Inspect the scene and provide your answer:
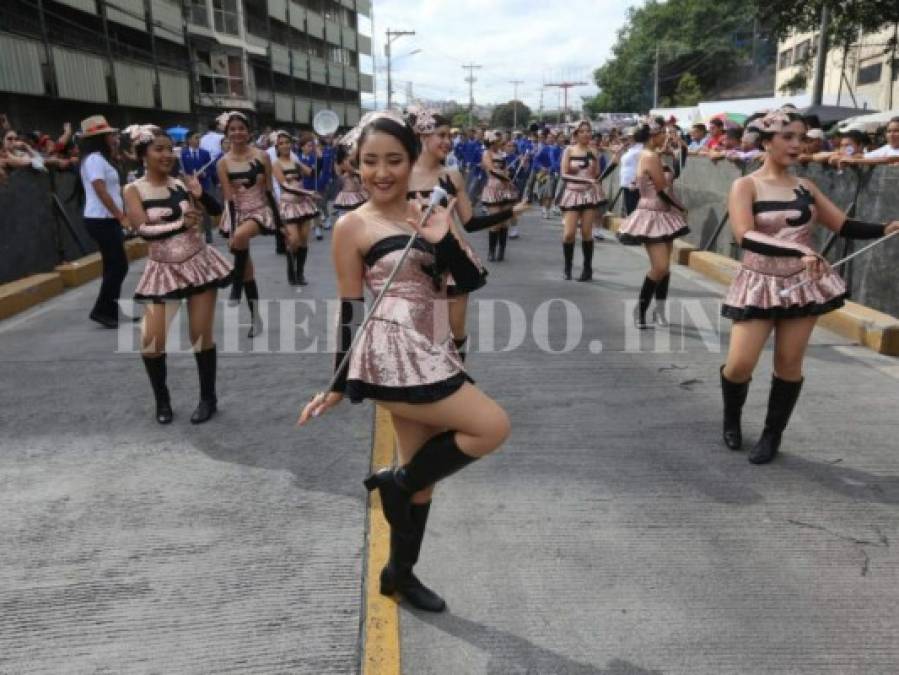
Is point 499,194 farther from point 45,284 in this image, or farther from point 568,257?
point 45,284

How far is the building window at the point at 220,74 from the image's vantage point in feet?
128

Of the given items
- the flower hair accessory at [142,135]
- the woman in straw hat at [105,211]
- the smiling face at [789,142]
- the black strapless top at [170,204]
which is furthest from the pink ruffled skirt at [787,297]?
the woman in straw hat at [105,211]

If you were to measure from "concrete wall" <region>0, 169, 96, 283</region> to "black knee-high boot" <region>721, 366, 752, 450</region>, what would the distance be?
8257mm

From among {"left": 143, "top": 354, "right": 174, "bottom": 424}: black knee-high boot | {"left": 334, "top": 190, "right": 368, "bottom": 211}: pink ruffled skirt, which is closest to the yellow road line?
{"left": 143, "top": 354, "right": 174, "bottom": 424}: black knee-high boot

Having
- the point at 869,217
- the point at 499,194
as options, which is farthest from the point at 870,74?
the point at 869,217

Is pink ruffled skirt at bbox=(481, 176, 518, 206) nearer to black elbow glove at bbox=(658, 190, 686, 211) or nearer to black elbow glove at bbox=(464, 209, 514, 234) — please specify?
black elbow glove at bbox=(658, 190, 686, 211)

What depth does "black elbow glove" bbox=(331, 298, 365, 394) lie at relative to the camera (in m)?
2.81

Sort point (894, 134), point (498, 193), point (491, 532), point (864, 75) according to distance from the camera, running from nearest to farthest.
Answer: point (491, 532) < point (894, 134) < point (498, 193) < point (864, 75)

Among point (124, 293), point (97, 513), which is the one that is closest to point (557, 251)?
point (124, 293)

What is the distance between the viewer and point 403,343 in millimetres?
2682

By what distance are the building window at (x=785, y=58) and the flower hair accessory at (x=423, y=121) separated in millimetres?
69269

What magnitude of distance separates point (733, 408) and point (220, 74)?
41.1 m

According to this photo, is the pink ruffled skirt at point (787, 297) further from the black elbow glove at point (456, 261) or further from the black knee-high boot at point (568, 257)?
the black knee-high boot at point (568, 257)

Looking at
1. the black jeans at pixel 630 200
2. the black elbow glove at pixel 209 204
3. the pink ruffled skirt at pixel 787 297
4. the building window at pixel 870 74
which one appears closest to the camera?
the pink ruffled skirt at pixel 787 297
